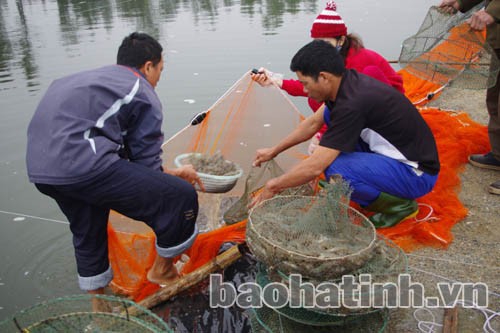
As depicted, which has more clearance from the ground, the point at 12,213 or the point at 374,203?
the point at 374,203

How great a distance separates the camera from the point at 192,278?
2914 mm

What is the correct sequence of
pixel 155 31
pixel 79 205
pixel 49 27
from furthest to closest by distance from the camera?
pixel 49 27
pixel 155 31
pixel 79 205

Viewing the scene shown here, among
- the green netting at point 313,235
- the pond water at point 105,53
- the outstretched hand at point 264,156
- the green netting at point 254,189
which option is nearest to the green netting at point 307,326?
the green netting at point 313,235

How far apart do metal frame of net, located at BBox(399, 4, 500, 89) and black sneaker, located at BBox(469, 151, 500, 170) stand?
68 cm

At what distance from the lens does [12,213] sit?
517 centimetres

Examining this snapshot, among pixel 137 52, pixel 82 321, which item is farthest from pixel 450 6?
pixel 82 321

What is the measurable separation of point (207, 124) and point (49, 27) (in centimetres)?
1360

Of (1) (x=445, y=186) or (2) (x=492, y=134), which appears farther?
(2) (x=492, y=134)

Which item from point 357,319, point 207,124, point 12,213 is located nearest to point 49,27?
point 12,213

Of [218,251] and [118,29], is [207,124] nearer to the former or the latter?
[218,251]

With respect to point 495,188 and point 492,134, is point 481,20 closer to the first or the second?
point 492,134

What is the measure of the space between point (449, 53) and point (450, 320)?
3457 millimetres
